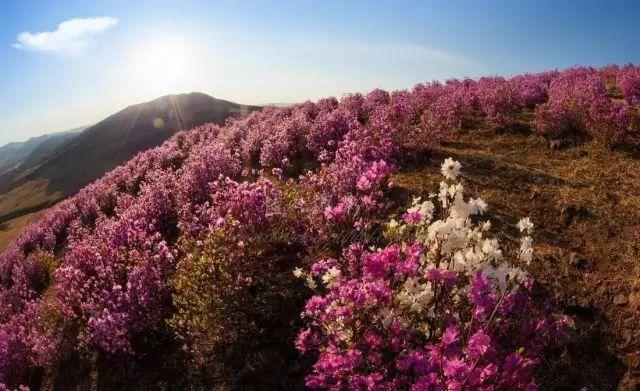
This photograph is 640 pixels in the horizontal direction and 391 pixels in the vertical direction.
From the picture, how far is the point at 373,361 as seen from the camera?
365 centimetres

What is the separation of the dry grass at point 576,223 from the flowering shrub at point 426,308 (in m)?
1.14

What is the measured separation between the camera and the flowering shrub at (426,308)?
3350 millimetres

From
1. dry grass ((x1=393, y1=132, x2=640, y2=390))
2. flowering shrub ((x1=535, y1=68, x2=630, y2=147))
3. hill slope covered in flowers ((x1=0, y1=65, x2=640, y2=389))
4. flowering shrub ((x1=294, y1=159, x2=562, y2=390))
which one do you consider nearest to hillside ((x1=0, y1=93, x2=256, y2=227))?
hill slope covered in flowers ((x1=0, y1=65, x2=640, y2=389))

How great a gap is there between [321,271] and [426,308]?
4.56ft

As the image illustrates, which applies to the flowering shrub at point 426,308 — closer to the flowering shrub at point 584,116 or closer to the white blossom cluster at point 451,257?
the white blossom cluster at point 451,257

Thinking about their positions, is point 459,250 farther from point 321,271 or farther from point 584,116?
point 584,116

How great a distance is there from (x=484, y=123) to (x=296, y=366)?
834 cm

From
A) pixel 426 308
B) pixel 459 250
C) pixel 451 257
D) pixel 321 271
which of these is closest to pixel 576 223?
pixel 459 250

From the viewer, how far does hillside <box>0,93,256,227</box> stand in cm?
6344

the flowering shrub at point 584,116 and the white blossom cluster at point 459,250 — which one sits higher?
the flowering shrub at point 584,116

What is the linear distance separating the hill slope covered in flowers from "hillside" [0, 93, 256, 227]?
50.8m

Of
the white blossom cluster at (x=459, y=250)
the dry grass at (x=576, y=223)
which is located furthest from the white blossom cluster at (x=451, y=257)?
the dry grass at (x=576, y=223)

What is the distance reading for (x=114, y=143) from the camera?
7412 cm

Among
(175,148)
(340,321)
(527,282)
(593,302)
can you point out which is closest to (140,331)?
(340,321)
